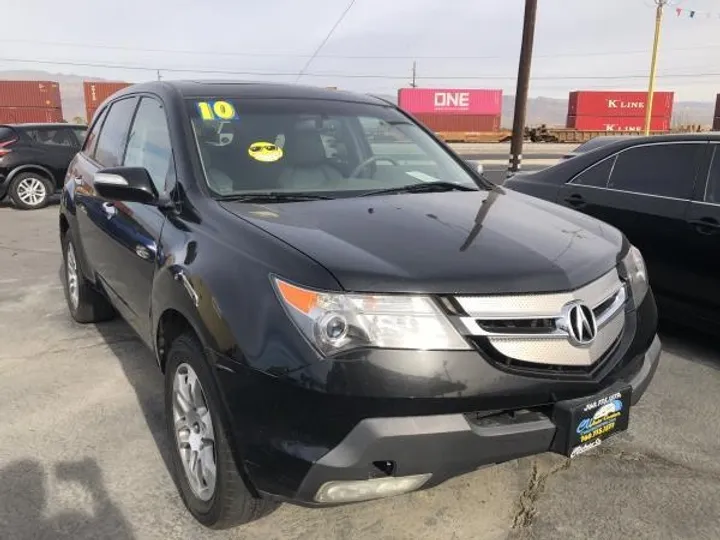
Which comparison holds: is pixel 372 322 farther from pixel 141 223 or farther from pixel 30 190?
pixel 30 190

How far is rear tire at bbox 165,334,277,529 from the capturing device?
2281mm

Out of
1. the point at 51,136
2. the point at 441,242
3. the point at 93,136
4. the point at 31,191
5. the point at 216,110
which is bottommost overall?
the point at 31,191

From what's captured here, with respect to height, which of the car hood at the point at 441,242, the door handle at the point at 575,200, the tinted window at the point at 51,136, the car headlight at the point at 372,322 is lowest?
the tinted window at the point at 51,136

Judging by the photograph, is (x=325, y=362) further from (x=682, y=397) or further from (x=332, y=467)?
(x=682, y=397)

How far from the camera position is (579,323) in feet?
7.20

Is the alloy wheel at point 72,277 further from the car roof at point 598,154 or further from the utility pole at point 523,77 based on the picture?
the utility pole at point 523,77

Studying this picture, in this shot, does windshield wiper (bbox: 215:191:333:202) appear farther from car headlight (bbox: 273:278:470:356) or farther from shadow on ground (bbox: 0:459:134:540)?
shadow on ground (bbox: 0:459:134:540)

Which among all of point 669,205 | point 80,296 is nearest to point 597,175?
point 669,205

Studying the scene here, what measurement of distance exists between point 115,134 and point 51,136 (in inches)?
359

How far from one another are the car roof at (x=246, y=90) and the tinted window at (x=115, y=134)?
0.50 feet

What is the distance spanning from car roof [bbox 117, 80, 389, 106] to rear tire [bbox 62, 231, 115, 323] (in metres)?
→ 1.48

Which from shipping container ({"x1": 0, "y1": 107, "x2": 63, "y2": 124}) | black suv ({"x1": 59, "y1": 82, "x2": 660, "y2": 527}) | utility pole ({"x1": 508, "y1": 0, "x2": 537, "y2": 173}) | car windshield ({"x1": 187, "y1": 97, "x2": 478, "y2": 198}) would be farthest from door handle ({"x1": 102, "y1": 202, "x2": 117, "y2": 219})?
shipping container ({"x1": 0, "y1": 107, "x2": 63, "y2": 124})

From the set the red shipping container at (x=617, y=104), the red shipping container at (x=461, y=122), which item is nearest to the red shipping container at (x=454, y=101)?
the red shipping container at (x=461, y=122)

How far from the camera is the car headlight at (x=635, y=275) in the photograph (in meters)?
2.67
